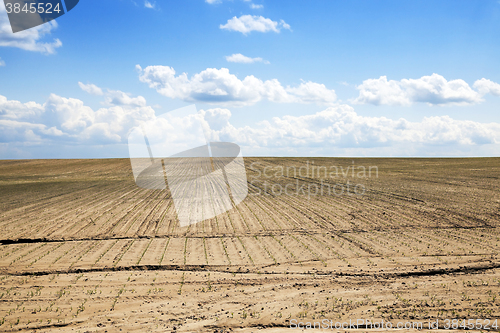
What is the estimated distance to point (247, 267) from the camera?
30.3 feet

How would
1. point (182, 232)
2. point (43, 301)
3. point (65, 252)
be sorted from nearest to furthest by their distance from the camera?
point (43, 301) → point (65, 252) → point (182, 232)

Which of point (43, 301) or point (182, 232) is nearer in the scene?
point (43, 301)

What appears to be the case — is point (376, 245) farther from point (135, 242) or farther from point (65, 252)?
point (65, 252)

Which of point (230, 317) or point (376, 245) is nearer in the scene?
point (230, 317)

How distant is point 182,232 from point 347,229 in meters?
7.22

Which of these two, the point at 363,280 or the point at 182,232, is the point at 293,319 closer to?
the point at 363,280

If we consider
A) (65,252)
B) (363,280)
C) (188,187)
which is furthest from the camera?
(188,187)

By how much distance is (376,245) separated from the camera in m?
11.2

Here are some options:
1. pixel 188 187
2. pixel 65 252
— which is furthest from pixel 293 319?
pixel 188 187

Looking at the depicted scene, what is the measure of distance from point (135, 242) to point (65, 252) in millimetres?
2338

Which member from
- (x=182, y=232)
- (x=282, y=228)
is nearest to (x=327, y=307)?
(x=282, y=228)

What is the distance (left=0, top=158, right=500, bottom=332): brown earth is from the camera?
262 inches

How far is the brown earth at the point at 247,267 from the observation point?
6.66 meters

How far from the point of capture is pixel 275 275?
8.68 meters
